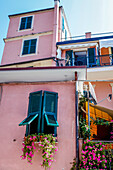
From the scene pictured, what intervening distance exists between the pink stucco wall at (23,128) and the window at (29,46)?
26.0 ft

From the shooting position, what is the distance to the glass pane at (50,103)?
638 cm

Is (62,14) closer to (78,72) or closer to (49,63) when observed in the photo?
(49,63)

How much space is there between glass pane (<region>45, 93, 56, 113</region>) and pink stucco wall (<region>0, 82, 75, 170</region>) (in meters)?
0.22

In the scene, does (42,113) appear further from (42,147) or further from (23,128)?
(42,147)

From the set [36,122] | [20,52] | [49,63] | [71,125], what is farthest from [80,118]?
[20,52]

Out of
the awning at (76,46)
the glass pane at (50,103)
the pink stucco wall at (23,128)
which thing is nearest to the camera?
the pink stucco wall at (23,128)

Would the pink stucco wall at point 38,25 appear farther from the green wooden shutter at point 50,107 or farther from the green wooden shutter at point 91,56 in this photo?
the green wooden shutter at point 50,107

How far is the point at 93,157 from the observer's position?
519 centimetres

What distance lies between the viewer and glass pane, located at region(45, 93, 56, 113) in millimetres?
6378

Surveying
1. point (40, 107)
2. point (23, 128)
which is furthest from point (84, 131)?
point (23, 128)

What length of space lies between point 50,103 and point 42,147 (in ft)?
5.29

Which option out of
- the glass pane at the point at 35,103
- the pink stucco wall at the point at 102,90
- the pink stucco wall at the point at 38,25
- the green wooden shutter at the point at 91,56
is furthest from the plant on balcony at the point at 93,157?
the pink stucco wall at the point at 38,25

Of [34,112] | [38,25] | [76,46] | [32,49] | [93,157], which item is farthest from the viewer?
[38,25]

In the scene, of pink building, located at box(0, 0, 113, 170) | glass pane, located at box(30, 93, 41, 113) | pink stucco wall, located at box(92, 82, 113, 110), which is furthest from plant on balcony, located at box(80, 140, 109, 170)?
pink stucco wall, located at box(92, 82, 113, 110)
